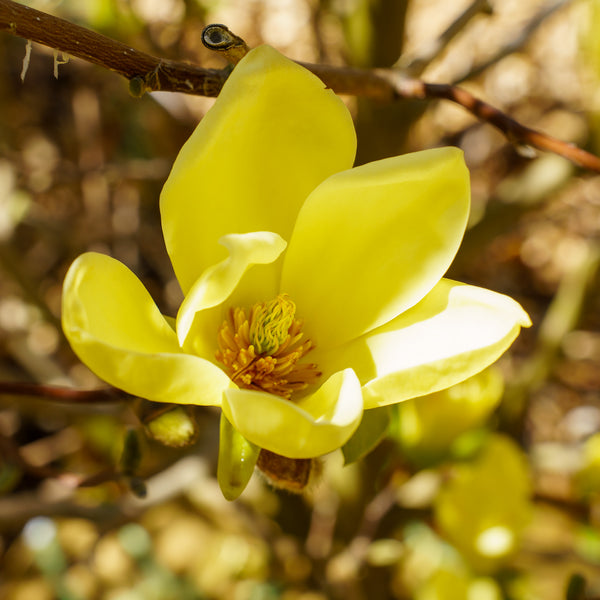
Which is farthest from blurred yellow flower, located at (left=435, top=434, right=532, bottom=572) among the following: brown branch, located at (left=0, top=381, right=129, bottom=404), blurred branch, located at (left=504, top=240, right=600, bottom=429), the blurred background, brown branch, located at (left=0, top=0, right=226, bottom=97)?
brown branch, located at (left=0, top=0, right=226, bottom=97)

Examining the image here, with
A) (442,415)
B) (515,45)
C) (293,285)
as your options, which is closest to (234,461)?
(293,285)

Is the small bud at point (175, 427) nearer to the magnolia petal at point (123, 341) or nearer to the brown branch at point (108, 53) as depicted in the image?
the magnolia petal at point (123, 341)

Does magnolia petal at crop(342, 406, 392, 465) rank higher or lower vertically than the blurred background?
higher

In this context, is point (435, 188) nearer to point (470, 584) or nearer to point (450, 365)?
point (450, 365)

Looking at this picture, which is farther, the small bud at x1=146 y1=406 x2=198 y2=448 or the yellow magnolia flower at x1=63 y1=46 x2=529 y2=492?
the small bud at x1=146 y1=406 x2=198 y2=448

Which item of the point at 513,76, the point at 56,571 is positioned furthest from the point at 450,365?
the point at 513,76

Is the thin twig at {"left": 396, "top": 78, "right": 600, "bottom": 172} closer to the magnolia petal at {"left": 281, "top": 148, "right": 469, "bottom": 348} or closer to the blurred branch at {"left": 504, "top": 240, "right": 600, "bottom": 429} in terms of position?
the magnolia petal at {"left": 281, "top": 148, "right": 469, "bottom": 348}
